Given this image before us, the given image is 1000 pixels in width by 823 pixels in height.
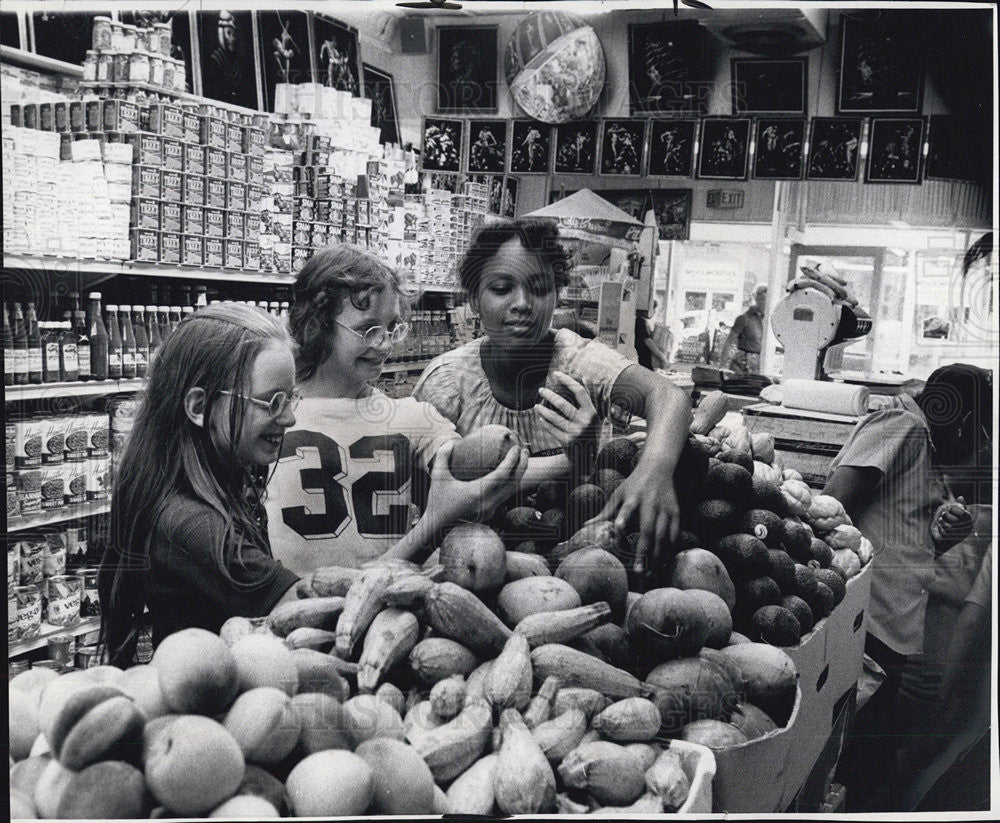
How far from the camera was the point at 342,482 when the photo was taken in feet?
8.63

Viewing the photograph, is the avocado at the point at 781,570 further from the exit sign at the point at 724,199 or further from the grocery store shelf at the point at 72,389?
the grocery store shelf at the point at 72,389

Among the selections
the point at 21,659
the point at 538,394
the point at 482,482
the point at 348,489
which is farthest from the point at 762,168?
the point at 21,659

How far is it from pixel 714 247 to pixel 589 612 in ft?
3.55

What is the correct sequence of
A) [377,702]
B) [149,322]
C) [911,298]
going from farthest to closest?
[911,298], [149,322], [377,702]

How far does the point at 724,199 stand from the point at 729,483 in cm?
80

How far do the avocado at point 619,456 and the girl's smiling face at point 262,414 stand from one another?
2.81ft

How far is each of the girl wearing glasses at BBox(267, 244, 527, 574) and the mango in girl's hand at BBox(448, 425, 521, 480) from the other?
22 mm

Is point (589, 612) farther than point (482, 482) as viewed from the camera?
No

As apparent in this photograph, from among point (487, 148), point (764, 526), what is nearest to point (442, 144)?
point (487, 148)

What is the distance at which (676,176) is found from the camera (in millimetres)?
2703

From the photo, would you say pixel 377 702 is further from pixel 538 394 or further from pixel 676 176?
pixel 676 176

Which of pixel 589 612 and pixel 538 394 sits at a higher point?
pixel 538 394

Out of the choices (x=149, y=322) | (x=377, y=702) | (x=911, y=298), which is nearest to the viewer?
(x=377, y=702)

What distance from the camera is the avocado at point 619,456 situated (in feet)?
8.76
